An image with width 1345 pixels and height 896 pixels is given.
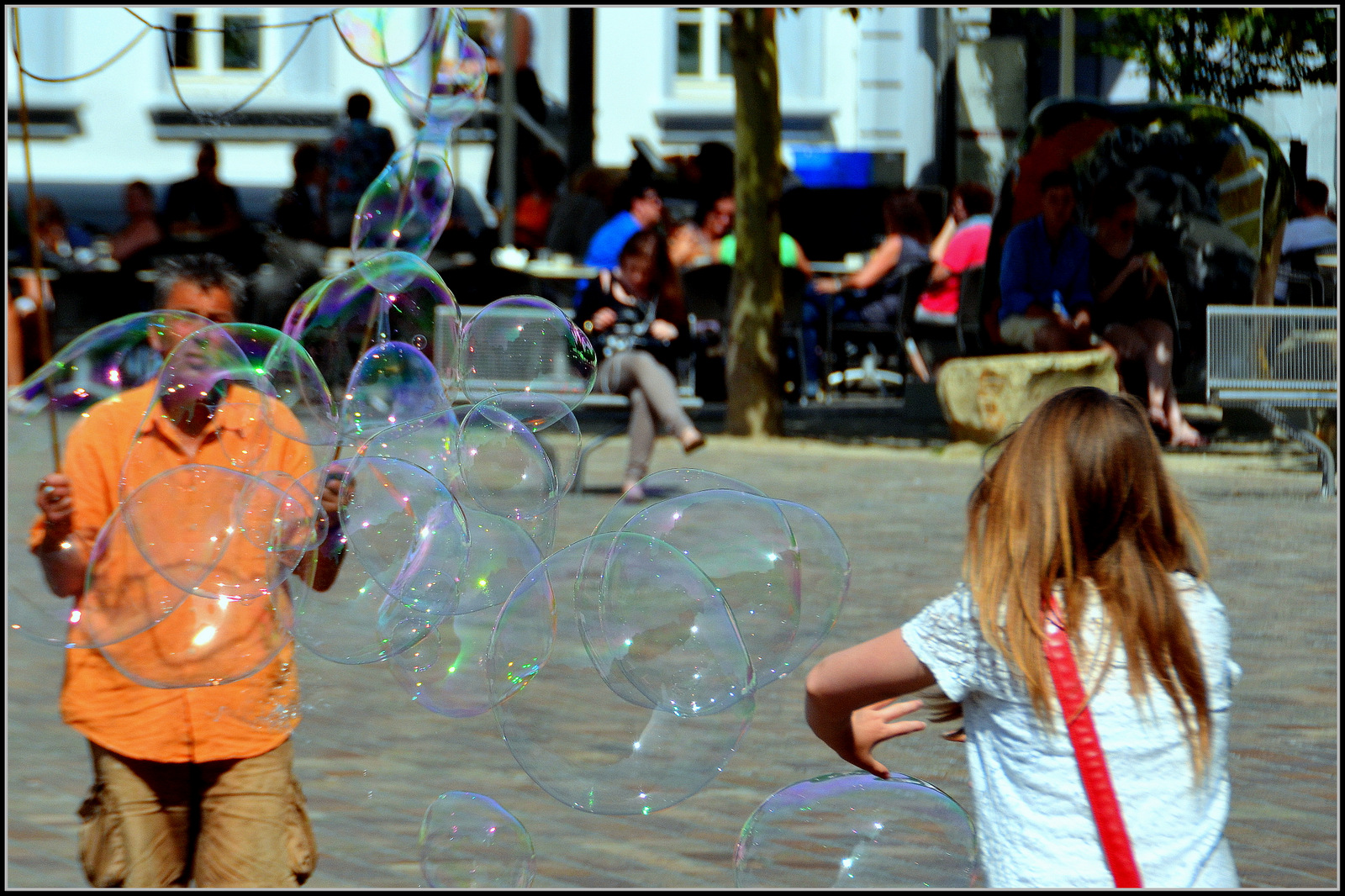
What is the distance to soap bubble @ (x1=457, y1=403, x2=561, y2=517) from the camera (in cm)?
336

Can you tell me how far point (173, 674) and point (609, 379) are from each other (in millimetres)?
5445

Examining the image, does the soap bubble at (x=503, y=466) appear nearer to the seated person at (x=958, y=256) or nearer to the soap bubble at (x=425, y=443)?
the soap bubble at (x=425, y=443)

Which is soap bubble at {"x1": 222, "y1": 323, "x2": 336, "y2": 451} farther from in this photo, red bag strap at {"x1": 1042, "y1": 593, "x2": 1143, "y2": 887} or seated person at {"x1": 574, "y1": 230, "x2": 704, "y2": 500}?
seated person at {"x1": 574, "y1": 230, "x2": 704, "y2": 500}

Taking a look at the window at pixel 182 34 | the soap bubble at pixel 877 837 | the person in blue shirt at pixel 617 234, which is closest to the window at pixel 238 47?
the window at pixel 182 34

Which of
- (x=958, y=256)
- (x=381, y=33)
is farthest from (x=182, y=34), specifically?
(x=958, y=256)

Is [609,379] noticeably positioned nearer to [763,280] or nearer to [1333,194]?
[763,280]

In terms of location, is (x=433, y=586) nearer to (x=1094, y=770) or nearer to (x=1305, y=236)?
(x=1094, y=770)

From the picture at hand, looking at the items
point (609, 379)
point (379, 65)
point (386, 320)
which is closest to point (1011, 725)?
point (386, 320)

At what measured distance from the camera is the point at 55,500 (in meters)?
2.55

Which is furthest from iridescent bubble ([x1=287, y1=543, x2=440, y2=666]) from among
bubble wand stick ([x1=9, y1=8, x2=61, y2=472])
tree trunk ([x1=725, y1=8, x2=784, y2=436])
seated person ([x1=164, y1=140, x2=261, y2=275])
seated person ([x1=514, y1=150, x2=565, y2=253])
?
seated person ([x1=514, y1=150, x2=565, y2=253])

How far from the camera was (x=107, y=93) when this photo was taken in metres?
22.7

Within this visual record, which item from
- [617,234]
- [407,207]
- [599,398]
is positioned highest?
[617,234]

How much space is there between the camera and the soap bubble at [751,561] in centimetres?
261

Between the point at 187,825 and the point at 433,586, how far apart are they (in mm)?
596
